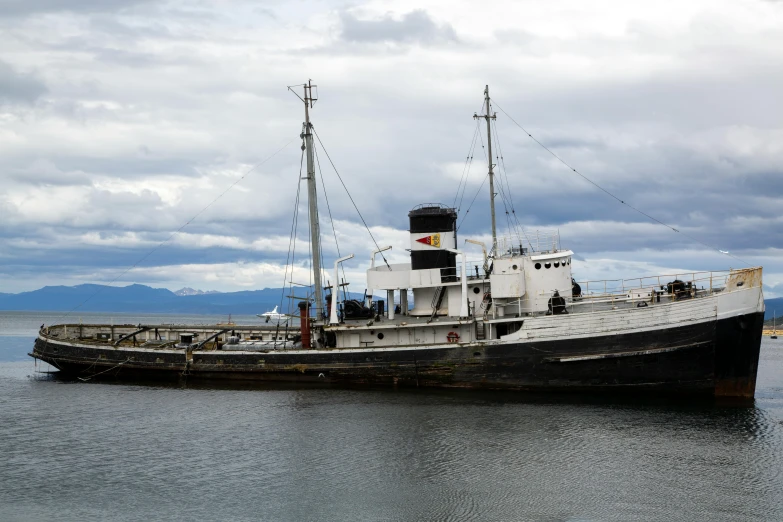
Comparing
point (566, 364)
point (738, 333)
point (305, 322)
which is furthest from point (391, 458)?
point (738, 333)

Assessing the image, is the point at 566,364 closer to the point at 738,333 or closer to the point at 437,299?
the point at 738,333

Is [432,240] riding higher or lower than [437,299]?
higher

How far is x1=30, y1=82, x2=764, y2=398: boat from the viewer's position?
3219 centimetres

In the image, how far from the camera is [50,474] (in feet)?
79.7

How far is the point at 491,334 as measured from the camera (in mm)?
35812

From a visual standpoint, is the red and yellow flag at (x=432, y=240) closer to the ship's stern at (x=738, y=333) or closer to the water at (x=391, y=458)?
the water at (x=391, y=458)

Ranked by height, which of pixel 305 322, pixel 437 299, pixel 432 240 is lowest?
pixel 305 322

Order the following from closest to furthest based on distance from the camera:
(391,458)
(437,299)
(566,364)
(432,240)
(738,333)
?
(391,458)
(738,333)
(566,364)
(437,299)
(432,240)

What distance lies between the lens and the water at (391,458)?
20797 mm

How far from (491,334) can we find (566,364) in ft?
12.4

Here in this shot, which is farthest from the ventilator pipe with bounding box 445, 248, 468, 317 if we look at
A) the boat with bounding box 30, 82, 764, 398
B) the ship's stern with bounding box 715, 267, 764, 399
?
the ship's stern with bounding box 715, 267, 764, 399

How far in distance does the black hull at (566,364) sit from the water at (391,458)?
91cm

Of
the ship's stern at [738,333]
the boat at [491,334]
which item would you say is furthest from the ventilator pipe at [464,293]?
the ship's stern at [738,333]

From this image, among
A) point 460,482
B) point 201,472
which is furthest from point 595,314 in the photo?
point 201,472
